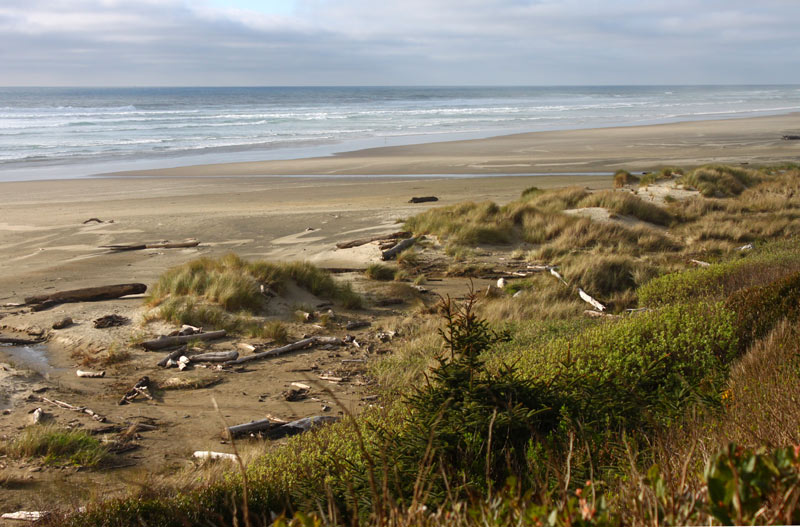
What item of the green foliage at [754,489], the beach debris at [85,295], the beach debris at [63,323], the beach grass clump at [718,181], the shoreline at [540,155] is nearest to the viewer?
the green foliage at [754,489]

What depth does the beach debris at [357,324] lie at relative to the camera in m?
10.5

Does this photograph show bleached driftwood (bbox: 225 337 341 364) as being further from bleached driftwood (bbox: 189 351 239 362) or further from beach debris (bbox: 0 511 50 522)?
beach debris (bbox: 0 511 50 522)

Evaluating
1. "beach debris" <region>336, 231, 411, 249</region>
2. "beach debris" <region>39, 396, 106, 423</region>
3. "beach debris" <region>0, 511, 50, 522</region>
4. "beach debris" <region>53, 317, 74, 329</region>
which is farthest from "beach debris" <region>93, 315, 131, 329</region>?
"beach debris" <region>336, 231, 411, 249</region>

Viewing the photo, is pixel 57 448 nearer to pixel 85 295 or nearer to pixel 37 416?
pixel 37 416

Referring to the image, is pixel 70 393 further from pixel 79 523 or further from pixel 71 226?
pixel 71 226

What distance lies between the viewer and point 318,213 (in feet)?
68.3

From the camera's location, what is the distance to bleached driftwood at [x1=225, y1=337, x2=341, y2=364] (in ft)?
29.3

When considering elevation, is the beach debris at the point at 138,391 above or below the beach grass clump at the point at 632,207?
below

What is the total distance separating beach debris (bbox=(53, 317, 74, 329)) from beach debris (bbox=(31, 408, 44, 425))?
11.0ft

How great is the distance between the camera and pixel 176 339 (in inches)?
377

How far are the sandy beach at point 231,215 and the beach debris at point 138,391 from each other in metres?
0.13

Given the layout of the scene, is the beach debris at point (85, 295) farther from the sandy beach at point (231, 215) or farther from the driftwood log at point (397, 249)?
the driftwood log at point (397, 249)

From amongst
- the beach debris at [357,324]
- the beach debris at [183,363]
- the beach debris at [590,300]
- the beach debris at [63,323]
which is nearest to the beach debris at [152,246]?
the beach debris at [63,323]

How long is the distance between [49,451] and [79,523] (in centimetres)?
221
